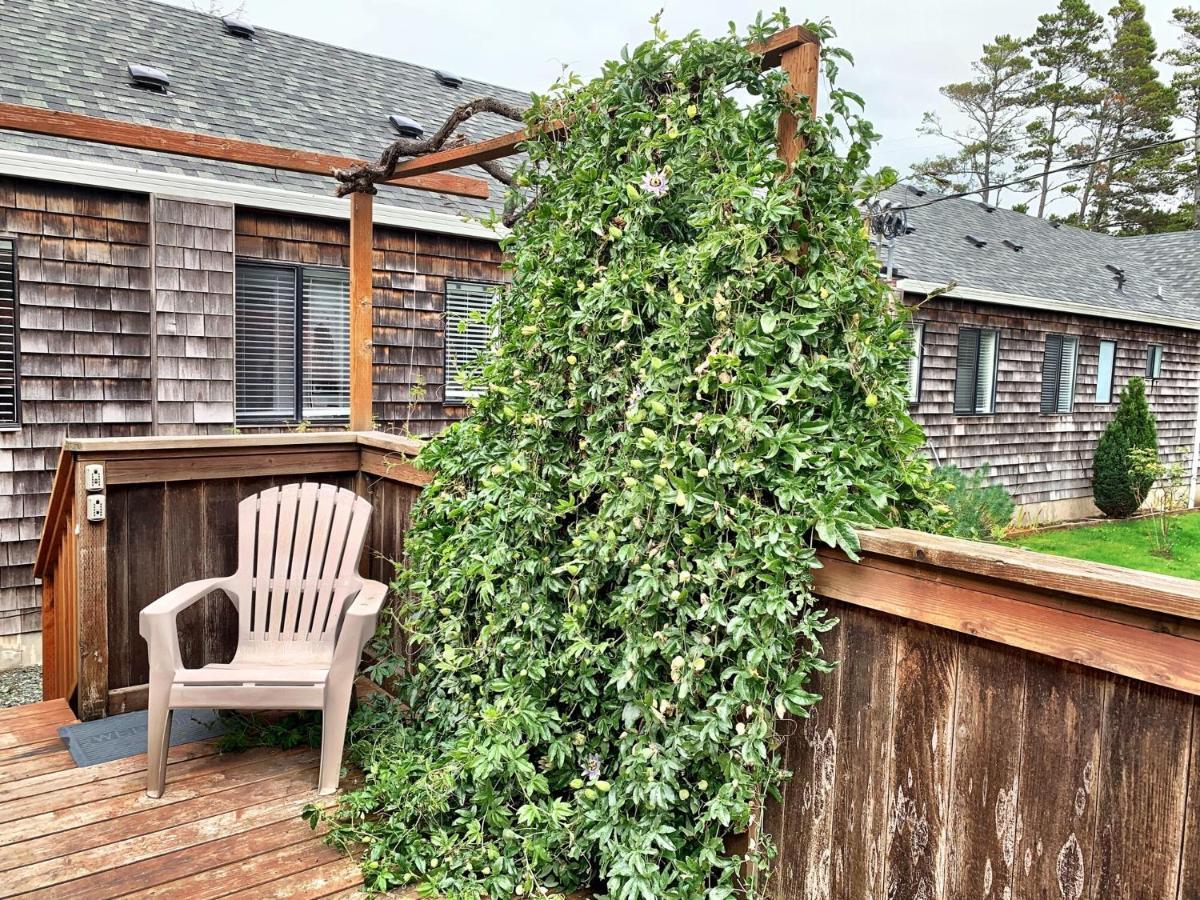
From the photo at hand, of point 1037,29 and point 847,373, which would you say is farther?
point 1037,29

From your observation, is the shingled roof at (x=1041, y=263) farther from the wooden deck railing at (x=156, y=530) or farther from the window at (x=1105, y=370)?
the wooden deck railing at (x=156, y=530)

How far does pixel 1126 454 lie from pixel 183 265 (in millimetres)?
11406

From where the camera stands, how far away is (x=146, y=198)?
557 cm

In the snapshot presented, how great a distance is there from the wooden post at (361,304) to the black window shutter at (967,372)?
8386mm

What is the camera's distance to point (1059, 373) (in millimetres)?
11391

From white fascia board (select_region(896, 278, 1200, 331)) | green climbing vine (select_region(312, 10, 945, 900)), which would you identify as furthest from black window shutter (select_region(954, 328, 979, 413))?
green climbing vine (select_region(312, 10, 945, 900))

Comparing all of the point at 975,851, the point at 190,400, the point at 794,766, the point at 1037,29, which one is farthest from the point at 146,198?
the point at 1037,29

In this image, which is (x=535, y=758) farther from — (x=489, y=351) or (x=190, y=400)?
(x=190, y=400)

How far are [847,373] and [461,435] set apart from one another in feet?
4.08

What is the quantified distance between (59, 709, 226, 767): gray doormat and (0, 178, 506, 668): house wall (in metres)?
2.52

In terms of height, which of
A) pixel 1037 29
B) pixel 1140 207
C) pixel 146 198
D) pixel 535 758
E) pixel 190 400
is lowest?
pixel 535 758

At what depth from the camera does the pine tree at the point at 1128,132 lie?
2177 centimetres

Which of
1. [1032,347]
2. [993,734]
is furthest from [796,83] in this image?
[1032,347]

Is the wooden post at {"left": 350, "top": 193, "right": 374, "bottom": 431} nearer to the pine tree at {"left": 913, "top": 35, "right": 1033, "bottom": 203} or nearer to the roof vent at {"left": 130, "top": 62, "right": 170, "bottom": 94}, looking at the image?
the roof vent at {"left": 130, "top": 62, "right": 170, "bottom": 94}
